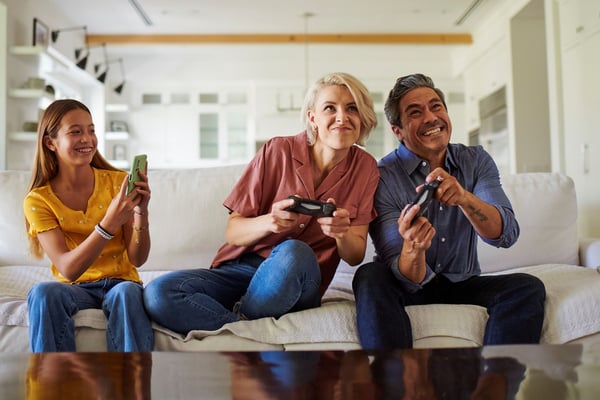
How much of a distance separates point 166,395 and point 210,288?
0.99 meters

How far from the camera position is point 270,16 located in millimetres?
6355

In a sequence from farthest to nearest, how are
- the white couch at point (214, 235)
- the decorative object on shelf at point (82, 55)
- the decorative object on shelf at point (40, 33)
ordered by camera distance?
1. the decorative object on shelf at point (82, 55)
2. the decorative object on shelf at point (40, 33)
3. the white couch at point (214, 235)

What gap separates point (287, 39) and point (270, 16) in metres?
0.71

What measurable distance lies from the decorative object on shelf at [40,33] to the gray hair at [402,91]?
14.5 feet

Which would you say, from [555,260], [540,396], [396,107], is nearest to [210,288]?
[396,107]

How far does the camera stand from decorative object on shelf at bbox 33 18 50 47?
5.34 meters

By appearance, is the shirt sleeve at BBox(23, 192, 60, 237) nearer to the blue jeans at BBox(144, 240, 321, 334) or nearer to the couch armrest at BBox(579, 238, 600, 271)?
the blue jeans at BBox(144, 240, 321, 334)

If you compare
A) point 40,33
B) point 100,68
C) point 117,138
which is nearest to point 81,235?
point 40,33

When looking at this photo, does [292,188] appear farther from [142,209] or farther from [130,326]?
[130,326]

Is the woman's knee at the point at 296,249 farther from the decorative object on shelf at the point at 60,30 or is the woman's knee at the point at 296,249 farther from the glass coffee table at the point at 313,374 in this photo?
the decorative object on shelf at the point at 60,30

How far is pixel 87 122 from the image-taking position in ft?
5.71

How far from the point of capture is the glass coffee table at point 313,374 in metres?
0.67

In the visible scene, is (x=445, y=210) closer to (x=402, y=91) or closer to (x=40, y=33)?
(x=402, y=91)

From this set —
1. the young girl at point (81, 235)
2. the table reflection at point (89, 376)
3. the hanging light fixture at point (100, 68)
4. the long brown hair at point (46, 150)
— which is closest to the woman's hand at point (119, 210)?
the young girl at point (81, 235)
